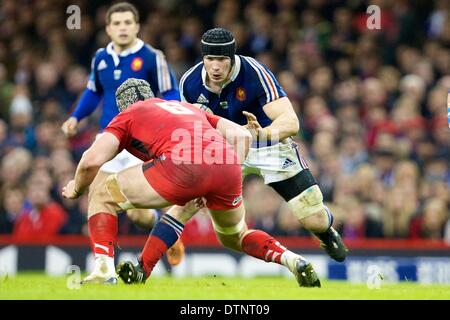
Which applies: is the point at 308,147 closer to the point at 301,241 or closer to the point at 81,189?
the point at 301,241

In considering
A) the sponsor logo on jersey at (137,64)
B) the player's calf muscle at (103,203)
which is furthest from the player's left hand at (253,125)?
the sponsor logo on jersey at (137,64)

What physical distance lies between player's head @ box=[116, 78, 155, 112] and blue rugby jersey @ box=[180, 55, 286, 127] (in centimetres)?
47

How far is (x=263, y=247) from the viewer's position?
8258mm

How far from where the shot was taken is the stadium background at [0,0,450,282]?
13.3 meters

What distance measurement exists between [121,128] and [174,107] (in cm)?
48

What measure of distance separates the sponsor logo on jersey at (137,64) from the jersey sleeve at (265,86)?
163 cm

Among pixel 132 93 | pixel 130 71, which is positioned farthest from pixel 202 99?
pixel 130 71

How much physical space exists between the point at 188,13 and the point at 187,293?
1123 centimetres

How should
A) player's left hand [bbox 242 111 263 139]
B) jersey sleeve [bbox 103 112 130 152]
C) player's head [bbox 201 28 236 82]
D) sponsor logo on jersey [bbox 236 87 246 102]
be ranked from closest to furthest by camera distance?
jersey sleeve [bbox 103 112 130 152] → player's left hand [bbox 242 111 263 139] → player's head [bbox 201 28 236 82] → sponsor logo on jersey [bbox 236 87 246 102]

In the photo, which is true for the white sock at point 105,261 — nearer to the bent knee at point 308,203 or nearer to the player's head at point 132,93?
the player's head at point 132,93

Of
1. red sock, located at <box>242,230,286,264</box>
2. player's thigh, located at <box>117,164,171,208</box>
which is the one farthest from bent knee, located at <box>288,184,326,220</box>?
player's thigh, located at <box>117,164,171,208</box>

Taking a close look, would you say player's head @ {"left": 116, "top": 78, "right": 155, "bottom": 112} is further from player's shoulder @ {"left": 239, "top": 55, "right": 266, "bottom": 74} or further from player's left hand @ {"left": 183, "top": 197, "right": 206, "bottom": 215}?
player's left hand @ {"left": 183, "top": 197, "right": 206, "bottom": 215}

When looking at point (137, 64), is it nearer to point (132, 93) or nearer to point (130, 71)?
point (130, 71)

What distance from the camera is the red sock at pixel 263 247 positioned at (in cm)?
816
